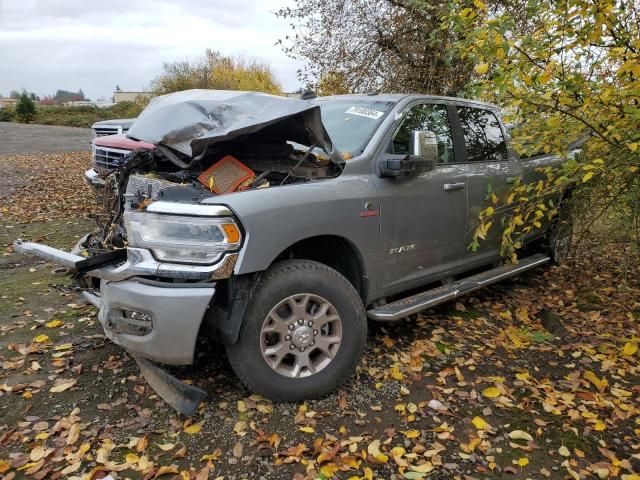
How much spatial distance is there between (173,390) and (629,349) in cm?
345

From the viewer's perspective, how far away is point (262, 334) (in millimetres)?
2869

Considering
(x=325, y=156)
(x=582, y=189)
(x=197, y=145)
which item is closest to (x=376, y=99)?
(x=325, y=156)

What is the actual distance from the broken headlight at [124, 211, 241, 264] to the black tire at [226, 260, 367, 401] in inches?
13.4

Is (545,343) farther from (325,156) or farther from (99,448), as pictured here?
(99,448)

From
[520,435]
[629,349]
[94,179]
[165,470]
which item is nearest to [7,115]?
[94,179]

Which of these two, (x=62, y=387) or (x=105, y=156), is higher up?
(x=105, y=156)

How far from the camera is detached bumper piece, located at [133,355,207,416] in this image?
110 inches

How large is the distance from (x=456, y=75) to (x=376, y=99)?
5.97m

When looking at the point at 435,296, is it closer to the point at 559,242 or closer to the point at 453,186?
the point at 453,186

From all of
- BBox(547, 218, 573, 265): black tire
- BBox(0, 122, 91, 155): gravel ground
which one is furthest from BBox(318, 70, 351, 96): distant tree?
BBox(0, 122, 91, 155): gravel ground

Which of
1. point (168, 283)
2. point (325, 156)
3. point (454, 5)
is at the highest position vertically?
point (454, 5)

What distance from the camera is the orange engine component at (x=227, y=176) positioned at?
3.01 m

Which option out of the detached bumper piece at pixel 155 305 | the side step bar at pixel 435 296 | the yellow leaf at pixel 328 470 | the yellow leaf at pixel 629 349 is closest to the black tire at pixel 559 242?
the side step bar at pixel 435 296

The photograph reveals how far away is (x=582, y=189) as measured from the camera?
14.8ft
